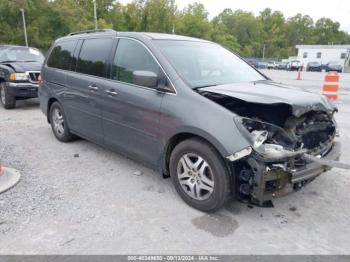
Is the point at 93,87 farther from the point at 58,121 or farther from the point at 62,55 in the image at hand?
the point at 58,121

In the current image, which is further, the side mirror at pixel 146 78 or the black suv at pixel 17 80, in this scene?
the black suv at pixel 17 80

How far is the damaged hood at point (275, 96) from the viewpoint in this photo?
3074mm

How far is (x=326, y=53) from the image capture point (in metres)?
60.6

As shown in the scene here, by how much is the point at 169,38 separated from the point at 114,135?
4.91 ft

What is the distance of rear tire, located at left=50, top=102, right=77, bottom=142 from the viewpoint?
5.35 metres

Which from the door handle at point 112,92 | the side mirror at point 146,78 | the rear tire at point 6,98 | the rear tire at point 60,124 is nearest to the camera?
the side mirror at point 146,78

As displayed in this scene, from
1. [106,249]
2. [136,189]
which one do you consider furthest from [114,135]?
[106,249]

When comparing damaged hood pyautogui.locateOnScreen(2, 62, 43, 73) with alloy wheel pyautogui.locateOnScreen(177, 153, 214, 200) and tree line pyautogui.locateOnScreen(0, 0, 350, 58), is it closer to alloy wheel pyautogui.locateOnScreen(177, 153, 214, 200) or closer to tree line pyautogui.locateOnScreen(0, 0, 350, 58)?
alloy wheel pyautogui.locateOnScreen(177, 153, 214, 200)

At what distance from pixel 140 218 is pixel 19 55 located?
8.32m

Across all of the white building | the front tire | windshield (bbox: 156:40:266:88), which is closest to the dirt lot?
the front tire

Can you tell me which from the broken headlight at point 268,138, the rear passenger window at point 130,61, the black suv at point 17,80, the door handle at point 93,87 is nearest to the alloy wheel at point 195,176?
the broken headlight at point 268,138

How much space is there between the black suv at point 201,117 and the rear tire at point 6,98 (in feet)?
15.2

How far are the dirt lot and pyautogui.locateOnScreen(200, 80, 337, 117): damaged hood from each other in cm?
111

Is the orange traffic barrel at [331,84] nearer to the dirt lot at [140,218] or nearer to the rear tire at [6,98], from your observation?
the dirt lot at [140,218]
